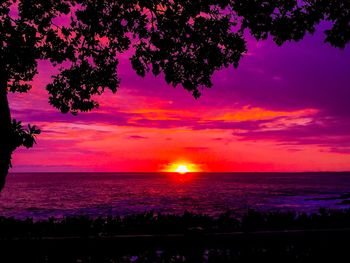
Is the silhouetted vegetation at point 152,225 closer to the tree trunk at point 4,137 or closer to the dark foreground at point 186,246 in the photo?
the dark foreground at point 186,246

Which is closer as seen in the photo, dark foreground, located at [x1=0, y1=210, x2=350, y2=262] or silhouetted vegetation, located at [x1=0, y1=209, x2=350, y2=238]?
dark foreground, located at [x1=0, y1=210, x2=350, y2=262]

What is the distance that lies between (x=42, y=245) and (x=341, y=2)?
7.55 metres

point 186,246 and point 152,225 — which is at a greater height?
point 186,246

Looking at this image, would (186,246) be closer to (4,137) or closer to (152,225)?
(4,137)

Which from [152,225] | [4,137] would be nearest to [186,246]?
[4,137]

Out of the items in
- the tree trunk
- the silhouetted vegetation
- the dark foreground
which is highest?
the tree trunk

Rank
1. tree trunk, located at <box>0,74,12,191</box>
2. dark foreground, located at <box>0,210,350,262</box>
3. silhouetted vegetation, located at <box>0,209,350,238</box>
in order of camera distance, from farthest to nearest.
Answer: silhouetted vegetation, located at <box>0,209,350,238</box>
tree trunk, located at <box>0,74,12,191</box>
dark foreground, located at <box>0,210,350,262</box>

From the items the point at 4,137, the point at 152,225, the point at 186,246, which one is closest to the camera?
the point at 186,246

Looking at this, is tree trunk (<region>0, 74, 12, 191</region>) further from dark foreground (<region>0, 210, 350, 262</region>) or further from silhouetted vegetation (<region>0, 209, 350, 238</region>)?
silhouetted vegetation (<region>0, 209, 350, 238</region>)

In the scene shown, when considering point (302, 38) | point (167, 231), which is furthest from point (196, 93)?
point (167, 231)

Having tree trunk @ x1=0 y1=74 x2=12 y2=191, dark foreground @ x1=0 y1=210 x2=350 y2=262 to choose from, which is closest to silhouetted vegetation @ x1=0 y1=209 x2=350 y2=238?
dark foreground @ x1=0 y1=210 x2=350 y2=262

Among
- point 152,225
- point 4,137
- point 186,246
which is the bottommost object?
point 152,225

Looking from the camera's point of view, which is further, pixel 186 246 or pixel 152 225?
pixel 152 225

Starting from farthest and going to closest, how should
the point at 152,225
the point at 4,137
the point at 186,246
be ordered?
the point at 152,225 < the point at 4,137 < the point at 186,246
